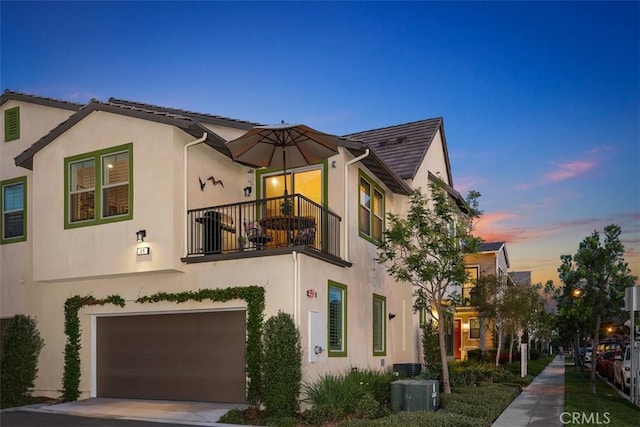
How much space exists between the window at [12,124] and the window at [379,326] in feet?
37.2

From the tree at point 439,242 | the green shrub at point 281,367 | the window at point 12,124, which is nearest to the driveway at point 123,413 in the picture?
the green shrub at point 281,367

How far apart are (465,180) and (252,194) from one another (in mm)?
16120

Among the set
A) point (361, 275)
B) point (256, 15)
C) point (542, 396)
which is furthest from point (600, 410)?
point (256, 15)

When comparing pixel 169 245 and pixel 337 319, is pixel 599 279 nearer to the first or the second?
pixel 337 319

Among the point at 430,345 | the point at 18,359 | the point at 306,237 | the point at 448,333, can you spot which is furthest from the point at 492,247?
the point at 18,359

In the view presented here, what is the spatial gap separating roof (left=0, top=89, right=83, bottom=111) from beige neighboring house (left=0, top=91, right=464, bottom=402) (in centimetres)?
4

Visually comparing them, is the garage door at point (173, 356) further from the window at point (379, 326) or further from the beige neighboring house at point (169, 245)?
the window at point (379, 326)

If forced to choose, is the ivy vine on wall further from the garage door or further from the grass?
the grass

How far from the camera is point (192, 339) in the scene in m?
13.9

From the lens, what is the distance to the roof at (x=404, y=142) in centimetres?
2006

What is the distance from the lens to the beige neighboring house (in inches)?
520

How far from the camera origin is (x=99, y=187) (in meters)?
14.3

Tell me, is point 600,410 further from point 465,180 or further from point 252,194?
point 465,180

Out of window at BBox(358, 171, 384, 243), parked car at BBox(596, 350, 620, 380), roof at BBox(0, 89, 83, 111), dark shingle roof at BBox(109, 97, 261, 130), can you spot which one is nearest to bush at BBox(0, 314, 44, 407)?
roof at BBox(0, 89, 83, 111)
